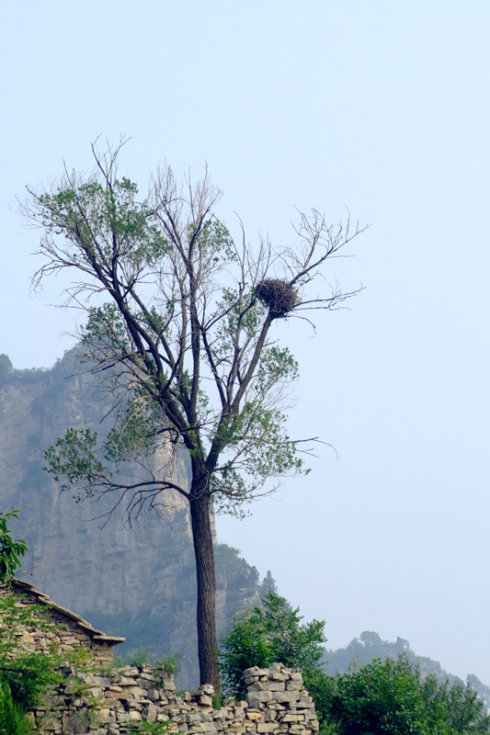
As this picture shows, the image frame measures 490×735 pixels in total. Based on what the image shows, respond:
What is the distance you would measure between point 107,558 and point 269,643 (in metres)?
73.9

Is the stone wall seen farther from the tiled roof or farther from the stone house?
the tiled roof

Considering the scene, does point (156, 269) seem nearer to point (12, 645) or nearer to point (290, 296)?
point (290, 296)

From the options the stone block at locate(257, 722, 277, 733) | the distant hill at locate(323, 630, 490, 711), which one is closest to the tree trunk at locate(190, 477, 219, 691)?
the stone block at locate(257, 722, 277, 733)

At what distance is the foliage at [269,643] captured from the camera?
1442 centimetres

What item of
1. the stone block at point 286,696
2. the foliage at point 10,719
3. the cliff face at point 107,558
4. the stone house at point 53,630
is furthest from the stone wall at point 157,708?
the cliff face at point 107,558

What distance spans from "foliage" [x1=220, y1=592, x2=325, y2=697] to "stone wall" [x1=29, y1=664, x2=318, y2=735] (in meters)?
1.29

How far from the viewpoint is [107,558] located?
8588cm

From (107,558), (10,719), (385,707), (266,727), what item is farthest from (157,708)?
(107,558)

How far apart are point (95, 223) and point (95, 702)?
951 centimetres

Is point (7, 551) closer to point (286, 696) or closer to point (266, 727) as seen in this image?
point (266, 727)

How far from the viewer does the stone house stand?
46.3ft

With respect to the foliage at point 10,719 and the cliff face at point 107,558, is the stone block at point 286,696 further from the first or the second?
the cliff face at point 107,558

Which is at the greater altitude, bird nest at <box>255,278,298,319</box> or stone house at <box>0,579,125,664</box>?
bird nest at <box>255,278,298,319</box>

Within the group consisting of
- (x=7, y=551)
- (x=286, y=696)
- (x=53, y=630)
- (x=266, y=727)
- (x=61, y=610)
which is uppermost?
(x=7, y=551)
